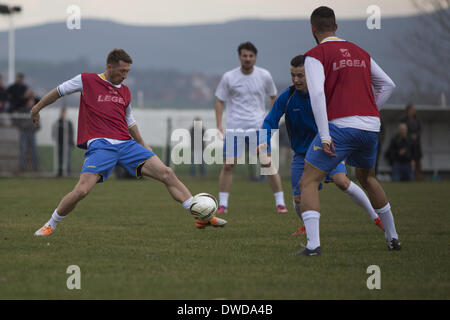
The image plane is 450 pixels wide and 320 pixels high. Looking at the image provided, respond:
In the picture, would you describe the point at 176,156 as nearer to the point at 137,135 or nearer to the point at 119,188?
the point at 119,188

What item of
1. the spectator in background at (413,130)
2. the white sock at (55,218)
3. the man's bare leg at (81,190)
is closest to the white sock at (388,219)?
the man's bare leg at (81,190)

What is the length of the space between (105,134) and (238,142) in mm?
3770

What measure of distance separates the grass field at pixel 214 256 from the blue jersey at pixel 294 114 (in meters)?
1.19

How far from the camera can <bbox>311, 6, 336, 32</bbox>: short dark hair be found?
20.1ft

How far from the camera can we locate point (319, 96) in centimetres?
579

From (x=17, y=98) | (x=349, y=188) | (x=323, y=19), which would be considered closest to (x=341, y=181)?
(x=349, y=188)

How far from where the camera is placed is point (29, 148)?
20672 mm

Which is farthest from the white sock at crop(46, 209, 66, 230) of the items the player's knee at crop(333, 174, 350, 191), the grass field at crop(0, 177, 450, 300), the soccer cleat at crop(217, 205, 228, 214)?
the soccer cleat at crop(217, 205, 228, 214)

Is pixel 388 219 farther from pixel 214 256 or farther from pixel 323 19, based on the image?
pixel 323 19

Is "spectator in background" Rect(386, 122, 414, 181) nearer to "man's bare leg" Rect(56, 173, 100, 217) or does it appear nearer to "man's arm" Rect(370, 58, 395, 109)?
"man's arm" Rect(370, 58, 395, 109)

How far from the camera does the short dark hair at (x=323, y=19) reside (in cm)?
613

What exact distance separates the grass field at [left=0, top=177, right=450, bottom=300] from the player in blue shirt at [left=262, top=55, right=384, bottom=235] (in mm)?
590

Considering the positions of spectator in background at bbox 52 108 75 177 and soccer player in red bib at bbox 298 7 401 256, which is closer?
soccer player in red bib at bbox 298 7 401 256
